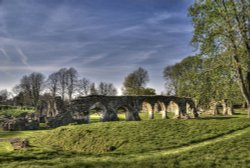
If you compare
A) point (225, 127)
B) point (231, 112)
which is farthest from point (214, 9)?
point (231, 112)

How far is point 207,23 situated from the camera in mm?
28672

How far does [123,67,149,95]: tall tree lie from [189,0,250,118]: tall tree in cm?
5405

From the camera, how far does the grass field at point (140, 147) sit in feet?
47.7

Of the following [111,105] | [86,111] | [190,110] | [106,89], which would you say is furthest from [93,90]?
[86,111]

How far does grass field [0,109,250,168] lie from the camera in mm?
14531

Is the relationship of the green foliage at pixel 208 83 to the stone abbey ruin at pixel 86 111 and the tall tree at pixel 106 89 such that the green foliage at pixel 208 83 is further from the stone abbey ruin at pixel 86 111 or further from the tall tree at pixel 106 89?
the tall tree at pixel 106 89

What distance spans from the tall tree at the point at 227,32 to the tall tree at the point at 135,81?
54047mm

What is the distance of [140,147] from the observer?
18078 millimetres

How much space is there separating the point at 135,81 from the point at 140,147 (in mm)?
66794

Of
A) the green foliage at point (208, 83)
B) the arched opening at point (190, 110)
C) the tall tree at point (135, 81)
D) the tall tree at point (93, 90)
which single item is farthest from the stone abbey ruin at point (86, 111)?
the tall tree at point (93, 90)

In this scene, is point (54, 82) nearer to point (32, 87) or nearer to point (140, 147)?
point (32, 87)

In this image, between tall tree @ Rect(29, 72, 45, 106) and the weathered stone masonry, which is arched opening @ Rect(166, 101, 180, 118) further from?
tall tree @ Rect(29, 72, 45, 106)

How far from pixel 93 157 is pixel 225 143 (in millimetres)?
9488

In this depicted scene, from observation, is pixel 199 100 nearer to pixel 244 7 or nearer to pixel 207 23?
pixel 207 23
